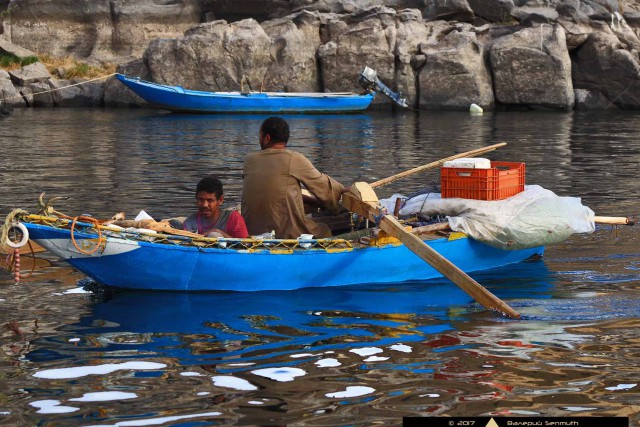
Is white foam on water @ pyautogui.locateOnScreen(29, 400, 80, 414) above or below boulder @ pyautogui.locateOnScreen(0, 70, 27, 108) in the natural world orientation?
below

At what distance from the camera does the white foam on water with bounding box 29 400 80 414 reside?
6.72 metres

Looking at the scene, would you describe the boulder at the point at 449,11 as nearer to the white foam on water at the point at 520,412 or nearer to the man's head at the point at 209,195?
the man's head at the point at 209,195

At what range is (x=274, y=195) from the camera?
10391 millimetres

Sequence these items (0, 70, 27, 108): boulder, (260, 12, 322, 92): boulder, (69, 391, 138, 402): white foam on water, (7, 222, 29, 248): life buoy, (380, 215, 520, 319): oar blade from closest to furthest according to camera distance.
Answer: (69, 391, 138, 402): white foam on water < (7, 222, 29, 248): life buoy < (380, 215, 520, 319): oar blade < (0, 70, 27, 108): boulder < (260, 12, 322, 92): boulder

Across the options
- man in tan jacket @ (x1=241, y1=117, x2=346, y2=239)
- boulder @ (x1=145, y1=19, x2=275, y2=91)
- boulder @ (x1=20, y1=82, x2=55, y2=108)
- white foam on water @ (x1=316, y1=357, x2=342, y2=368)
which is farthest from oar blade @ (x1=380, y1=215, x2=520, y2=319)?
boulder @ (x1=20, y1=82, x2=55, y2=108)

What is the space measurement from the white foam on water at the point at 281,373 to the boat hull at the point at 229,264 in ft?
7.64

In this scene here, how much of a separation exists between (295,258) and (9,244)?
2507 mm

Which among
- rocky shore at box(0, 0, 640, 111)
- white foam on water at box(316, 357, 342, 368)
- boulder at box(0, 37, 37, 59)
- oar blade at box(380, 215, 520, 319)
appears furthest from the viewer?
boulder at box(0, 37, 37, 59)

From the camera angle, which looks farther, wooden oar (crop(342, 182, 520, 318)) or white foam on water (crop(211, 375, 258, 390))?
wooden oar (crop(342, 182, 520, 318))

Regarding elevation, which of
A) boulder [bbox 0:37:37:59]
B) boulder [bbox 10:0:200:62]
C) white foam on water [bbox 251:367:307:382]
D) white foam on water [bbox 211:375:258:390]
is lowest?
white foam on water [bbox 251:367:307:382]

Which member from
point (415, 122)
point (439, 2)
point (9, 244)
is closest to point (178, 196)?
point (9, 244)

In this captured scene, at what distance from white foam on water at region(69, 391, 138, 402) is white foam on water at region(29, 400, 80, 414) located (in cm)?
14

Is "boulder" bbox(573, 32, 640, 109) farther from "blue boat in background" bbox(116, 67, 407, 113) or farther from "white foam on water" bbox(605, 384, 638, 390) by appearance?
"white foam on water" bbox(605, 384, 638, 390)

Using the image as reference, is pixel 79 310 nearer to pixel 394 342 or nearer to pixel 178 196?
pixel 394 342
